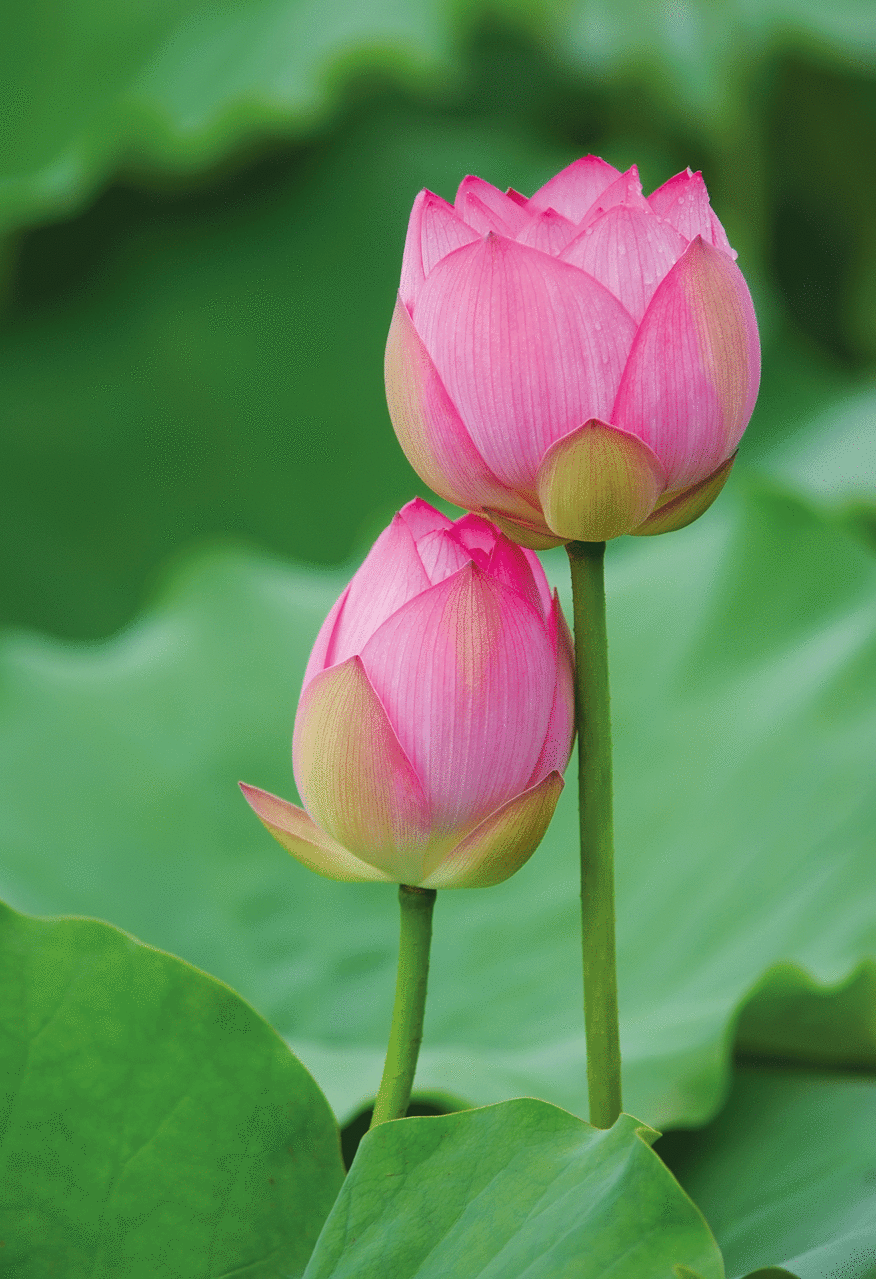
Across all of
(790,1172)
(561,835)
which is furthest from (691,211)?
(561,835)

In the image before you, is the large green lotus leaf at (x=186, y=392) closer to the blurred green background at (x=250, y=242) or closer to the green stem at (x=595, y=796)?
the blurred green background at (x=250, y=242)

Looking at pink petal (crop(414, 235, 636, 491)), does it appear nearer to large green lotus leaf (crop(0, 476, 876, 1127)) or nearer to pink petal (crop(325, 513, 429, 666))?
pink petal (crop(325, 513, 429, 666))

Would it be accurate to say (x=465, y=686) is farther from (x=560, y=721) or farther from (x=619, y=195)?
(x=619, y=195)

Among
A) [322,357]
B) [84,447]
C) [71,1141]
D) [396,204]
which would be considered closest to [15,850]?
[71,1141]

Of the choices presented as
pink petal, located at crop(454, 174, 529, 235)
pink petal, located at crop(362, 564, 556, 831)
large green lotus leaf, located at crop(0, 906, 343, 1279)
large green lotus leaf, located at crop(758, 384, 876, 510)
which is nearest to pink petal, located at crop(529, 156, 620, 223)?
pink petal, located at crop(454, 174, 529, 235)

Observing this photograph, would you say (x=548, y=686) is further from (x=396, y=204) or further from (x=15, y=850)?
(x=396, y=204)

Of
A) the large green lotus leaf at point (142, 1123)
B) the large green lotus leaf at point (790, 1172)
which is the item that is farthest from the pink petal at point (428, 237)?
the large green lotus leaf at point (790, 1172)
